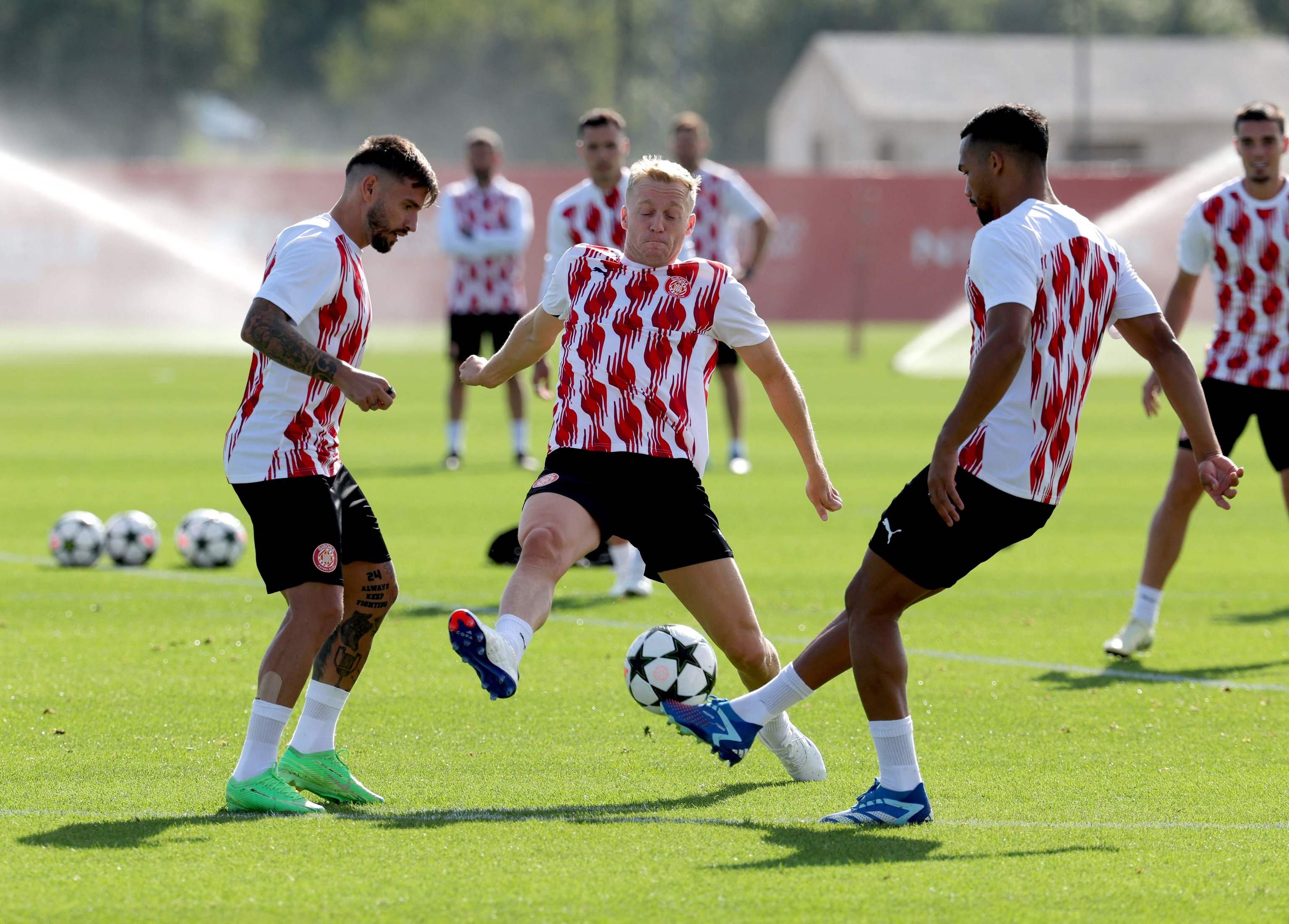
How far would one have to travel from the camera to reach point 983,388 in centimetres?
462

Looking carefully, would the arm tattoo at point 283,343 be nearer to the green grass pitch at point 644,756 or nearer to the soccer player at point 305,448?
the soccer player at point 305,448

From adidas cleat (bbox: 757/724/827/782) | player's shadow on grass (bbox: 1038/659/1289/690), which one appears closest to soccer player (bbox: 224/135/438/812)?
Answer: adidas cleat (bbox: 757/724/827/782)

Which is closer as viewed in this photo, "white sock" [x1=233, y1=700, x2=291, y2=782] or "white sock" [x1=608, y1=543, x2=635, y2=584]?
"white sock" [x1=233, y1=700, x2=291, y2=782]

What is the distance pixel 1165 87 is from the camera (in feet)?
219

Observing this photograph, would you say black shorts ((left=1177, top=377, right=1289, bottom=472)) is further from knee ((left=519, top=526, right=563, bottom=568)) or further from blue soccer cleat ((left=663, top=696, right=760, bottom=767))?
knee ((left=519, top=526, right=563, bottom=568))

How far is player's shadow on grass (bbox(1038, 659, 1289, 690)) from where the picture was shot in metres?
7.14

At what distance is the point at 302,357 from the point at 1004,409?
2033 mm

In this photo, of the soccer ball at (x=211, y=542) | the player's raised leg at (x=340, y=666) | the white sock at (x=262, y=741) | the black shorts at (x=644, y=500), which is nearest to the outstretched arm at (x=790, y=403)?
the black shorts at (x=644, y=500)

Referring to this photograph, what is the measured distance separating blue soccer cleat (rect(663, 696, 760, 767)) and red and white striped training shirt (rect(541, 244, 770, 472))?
79cm

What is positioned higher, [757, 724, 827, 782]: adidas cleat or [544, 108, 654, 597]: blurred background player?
[544, 108, 654, 597]: blurred background player

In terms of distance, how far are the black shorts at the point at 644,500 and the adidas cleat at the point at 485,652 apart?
65 cm

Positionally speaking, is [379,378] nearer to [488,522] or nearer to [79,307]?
[488,522]

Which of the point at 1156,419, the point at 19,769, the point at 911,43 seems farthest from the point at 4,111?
the point at 19,769

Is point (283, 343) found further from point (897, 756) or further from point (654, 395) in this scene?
point (897, 756)
